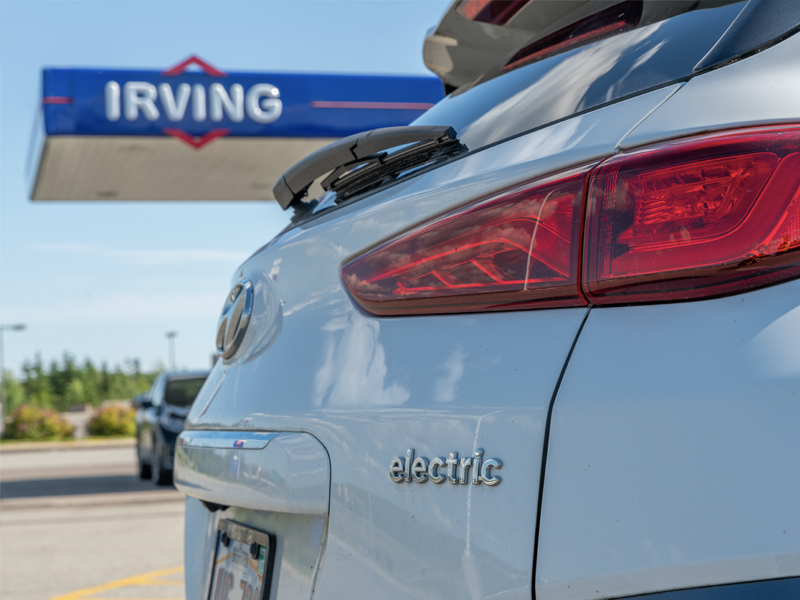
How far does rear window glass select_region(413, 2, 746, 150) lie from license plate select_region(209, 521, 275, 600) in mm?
848

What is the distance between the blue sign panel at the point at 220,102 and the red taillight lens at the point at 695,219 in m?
12.2

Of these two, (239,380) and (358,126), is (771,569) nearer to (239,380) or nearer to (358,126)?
(239,380)

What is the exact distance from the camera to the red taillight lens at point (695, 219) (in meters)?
0.98

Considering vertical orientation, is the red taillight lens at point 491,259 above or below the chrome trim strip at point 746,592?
above

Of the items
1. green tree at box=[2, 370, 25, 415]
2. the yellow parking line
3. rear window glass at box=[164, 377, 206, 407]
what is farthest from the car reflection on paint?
green tree at box=[2, 370, 25, 415]

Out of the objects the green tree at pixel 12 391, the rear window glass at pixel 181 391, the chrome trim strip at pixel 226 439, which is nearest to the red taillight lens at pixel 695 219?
the chrome trim strip at pixel 226 439

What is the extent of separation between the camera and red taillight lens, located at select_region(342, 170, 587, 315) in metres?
1.10

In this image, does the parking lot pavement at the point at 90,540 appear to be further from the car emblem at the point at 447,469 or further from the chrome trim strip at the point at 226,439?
the car emblem at the point at 447,469

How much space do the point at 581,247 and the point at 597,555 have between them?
40 centimetres

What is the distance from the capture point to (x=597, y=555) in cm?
96

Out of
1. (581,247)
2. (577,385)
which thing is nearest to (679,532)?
(577,385)

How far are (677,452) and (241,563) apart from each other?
1.02 metres

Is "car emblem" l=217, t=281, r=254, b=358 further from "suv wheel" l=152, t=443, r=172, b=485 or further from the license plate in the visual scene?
"suv wheel" l=152, t=443, r=172, b=485

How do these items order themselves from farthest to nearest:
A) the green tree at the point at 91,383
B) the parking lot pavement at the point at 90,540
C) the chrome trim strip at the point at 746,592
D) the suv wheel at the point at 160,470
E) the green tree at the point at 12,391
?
the green tree at the point at 91,383
the green tree at the point at 12,391
the suv wheel at the point at 160,470
the parking lot pavement at the point at 90,540
the chrome trim strip at the point at 746,592
